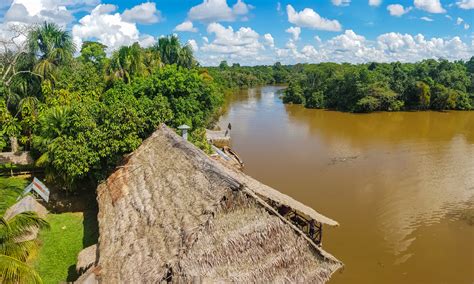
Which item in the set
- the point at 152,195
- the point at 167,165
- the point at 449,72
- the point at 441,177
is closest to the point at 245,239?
the point at 152,195

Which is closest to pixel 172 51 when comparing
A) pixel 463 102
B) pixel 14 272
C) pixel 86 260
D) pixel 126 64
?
pixel 126 64

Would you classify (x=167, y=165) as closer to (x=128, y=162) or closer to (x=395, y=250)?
(x=128, y=162)

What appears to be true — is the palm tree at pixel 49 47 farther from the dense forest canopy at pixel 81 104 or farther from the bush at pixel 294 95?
the bush at pixel 294 95

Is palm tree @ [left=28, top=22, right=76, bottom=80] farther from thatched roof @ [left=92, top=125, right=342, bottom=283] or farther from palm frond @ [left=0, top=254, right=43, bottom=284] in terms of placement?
palm frond @ [left=0, top=254, right=43, bottom=284]

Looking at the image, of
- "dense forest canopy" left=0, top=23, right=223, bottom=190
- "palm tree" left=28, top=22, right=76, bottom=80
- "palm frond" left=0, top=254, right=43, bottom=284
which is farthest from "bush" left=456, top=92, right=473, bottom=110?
"palm frond" left=0, top=254, right=43, bottom=284

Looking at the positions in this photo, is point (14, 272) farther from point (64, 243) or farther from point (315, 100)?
point (315, 100)

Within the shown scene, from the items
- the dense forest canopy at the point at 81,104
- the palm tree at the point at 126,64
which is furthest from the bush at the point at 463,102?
the palm tree at the point at 126,64
